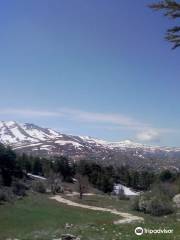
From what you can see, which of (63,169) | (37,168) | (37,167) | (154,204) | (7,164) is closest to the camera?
(154,204)

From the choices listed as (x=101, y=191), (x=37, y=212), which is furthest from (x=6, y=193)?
(x=101, y=191)

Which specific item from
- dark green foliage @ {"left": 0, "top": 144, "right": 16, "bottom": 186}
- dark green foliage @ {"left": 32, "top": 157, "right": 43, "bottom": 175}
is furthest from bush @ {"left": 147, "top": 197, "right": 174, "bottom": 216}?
dark green foliage @ {"left": 32, "top": 157, "right": 43, "bottom": 175}

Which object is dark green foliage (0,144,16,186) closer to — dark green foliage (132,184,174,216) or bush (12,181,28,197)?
bush (12,181,28,197)

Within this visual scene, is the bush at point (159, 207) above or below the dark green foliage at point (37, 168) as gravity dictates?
below

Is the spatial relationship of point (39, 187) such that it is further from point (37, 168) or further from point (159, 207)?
point (159, 207)

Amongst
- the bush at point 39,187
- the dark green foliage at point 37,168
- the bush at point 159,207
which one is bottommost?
the bush at point 39,187

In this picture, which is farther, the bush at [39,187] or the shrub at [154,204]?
the bush at [39,187]

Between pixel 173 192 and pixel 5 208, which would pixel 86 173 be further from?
pixel 5 208

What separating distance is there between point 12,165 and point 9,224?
6577 cm

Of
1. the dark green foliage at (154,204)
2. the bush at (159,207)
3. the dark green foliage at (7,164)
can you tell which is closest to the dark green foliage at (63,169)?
the dark green foliage at (7,164)

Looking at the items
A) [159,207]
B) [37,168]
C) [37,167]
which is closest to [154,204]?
[159,207]

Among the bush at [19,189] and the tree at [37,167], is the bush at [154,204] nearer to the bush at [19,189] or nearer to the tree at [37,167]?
the bush at [19,189]

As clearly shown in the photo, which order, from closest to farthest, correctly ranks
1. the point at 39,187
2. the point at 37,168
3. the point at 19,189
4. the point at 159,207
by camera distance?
the point at 159,207
the point at 19,189
the point at 39,187
the point at 37,168

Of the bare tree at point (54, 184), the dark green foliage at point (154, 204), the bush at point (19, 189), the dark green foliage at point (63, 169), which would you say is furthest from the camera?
the dark green foliage at point (63, 169)
